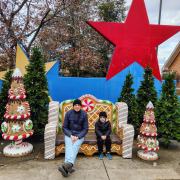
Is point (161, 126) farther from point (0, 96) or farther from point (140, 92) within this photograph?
point (0, 96)

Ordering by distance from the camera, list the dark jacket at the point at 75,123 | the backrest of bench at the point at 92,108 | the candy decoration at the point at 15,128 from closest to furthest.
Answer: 1. the dark jacket at the point at 75,123
2. the candy decoration at the point at 15,128
3. the backrest of bench at the point at 92,108

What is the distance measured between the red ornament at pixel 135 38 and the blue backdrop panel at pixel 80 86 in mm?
296

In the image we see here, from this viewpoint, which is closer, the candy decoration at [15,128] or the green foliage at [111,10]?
the candy decoration at [15,128]

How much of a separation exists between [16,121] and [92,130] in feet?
6.65

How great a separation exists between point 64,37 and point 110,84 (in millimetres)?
6005

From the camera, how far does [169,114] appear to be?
471 cm

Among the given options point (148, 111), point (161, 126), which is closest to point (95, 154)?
point (148, 111)

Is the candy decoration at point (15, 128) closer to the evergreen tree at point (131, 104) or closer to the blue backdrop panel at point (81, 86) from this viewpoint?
the blue backdrop panel at point (81, 86)

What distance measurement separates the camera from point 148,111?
13.9 feet

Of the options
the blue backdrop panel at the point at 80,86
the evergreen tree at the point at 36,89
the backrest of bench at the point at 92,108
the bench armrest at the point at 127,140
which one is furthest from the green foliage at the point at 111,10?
the bench armrest at the point at 127,140

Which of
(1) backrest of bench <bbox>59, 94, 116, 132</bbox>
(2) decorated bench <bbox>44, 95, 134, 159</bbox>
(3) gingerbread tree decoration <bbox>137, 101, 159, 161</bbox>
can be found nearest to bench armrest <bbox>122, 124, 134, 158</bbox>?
(2) decorated bench <bbox>44, 95, 134, 159</bbox>

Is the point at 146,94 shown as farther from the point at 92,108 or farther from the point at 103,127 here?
the point at 103,127

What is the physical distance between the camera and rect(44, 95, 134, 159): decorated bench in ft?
12.8

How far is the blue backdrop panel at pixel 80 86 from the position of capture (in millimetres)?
6508
